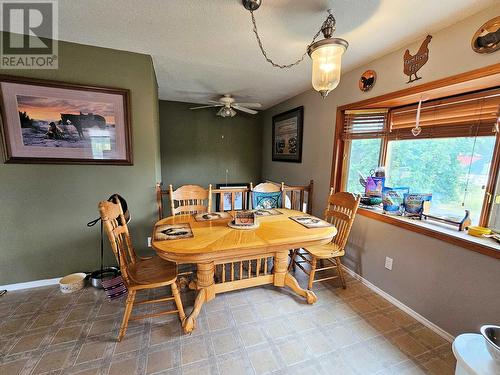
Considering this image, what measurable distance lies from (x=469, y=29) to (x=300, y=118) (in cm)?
200

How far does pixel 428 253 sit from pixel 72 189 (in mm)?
3369

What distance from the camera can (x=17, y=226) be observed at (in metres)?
2.07

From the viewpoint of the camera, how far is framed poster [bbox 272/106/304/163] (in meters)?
3.38

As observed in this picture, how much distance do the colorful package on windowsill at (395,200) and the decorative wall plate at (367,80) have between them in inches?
43.2

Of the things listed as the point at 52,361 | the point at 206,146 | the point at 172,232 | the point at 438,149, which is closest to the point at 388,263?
the point at 438,149

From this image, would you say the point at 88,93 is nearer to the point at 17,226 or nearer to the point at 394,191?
the point at 17,226

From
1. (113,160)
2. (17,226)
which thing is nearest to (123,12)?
(113,160)

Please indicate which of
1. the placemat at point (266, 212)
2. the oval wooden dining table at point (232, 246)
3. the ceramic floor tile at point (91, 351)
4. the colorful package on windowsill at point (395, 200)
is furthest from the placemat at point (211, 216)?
the colorful package on windowsill at point (395, 200)

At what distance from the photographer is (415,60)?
70.7 inches

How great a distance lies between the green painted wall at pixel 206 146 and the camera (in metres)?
4.25

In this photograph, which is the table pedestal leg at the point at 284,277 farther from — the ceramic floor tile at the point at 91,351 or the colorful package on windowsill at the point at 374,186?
the ceramic floor tile at the point at 91,351

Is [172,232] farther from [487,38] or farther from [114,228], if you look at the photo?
[487,38]

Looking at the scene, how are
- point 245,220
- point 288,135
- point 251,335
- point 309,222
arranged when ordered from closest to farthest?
point 251,335 < point 245,220 < point 309,222 < point 288,135

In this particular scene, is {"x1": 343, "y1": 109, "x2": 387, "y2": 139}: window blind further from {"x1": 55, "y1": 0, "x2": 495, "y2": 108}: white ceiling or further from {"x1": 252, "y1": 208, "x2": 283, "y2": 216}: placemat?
{"x1": 252, "y1": 208, "x2": 283, "y2": 216}: placemat
